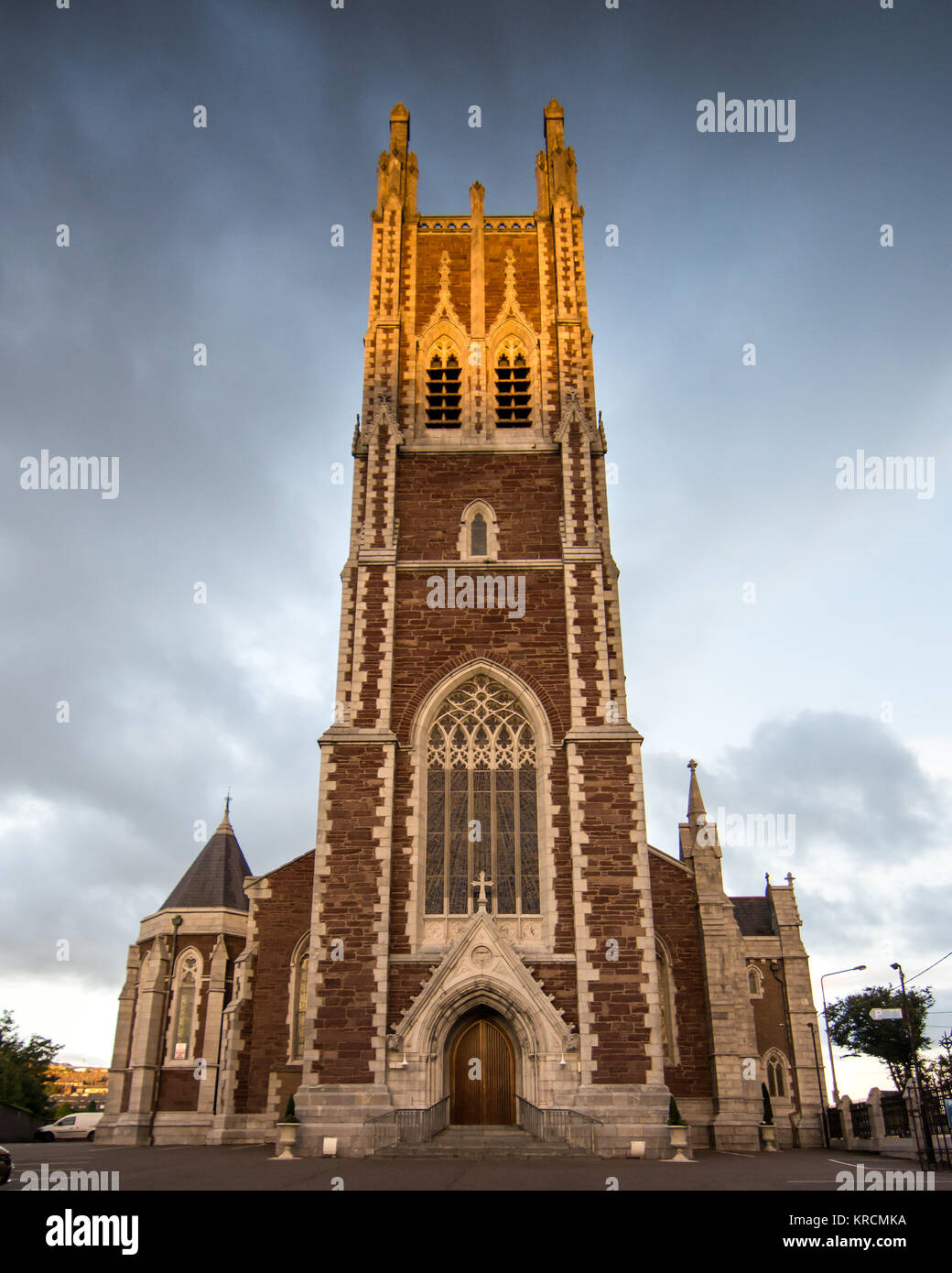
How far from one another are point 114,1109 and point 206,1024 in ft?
14.4

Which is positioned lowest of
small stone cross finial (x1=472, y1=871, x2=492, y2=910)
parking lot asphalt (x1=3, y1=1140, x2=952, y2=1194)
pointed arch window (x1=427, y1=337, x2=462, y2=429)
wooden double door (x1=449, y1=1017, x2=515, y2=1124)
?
parking lot asphalt (x1=3, y1=1140, x2=952, y2=1194)

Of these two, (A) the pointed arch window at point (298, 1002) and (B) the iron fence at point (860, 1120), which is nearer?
(A) the pointed arch window at point (298, 1002)

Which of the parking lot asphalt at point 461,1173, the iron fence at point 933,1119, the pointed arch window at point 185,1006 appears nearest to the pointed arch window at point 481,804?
the parking lot asphalt at point 461,1173

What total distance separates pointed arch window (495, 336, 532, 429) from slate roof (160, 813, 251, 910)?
17.7 metres

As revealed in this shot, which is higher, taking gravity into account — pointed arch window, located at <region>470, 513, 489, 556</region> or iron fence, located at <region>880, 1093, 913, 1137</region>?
pointed arch window, located at <region>470, 513, 489, 556</region>

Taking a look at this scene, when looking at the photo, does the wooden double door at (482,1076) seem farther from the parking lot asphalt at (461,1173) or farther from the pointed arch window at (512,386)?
the pointed arch window at (512,386)

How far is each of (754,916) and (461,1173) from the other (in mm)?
33329

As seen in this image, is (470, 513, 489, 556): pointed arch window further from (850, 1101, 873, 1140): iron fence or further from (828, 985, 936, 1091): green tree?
(828, 985, 936, 1091): green tree

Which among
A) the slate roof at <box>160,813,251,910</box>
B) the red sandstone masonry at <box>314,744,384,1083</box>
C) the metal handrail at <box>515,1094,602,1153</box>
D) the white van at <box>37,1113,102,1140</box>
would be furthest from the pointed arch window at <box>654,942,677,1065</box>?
the white van at <box>37,1113,102,1140</box>

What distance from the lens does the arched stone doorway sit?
21.8 m

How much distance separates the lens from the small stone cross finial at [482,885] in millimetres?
22219

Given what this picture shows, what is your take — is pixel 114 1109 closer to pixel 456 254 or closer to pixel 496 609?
pixel 496 609

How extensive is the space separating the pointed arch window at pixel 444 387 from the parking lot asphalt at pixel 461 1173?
2015 cm
